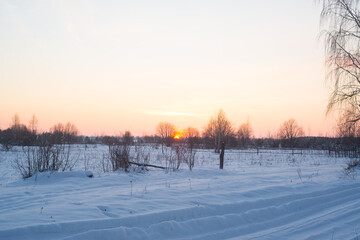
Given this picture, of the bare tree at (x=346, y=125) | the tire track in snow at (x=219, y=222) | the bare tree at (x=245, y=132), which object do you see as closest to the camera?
the tire track in snow at (x=219, y=222)

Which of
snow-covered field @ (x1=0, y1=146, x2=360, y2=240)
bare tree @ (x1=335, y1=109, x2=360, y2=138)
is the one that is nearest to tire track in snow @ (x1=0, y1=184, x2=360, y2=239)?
snow-covered field @ (x1=0, y1=146, x2=360, y2=240)

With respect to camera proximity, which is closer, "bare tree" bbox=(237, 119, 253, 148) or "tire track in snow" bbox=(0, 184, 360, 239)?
"tire track in snow" bbox=(0, 184, 360, 239)

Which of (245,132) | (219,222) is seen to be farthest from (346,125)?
(245,132)

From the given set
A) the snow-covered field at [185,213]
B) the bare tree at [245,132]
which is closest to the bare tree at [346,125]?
the snow-covered field at [185,213]

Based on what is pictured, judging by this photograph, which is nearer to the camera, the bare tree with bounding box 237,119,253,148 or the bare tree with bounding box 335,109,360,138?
the bare tree with bounding box 335,109,360,138

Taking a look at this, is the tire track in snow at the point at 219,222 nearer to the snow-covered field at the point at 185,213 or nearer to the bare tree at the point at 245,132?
the snow-covered field at the point at 185,213

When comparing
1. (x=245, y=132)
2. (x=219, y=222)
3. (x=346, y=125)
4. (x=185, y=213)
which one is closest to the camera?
(x=219, y=222)

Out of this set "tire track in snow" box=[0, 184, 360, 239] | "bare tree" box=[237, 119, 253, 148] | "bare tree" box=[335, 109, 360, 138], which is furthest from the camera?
"bare tree" box=[237, 119, 253, 148]

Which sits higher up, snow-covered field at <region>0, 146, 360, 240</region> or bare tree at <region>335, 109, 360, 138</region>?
bare tree at <region>335, 109, 360, 138</region>

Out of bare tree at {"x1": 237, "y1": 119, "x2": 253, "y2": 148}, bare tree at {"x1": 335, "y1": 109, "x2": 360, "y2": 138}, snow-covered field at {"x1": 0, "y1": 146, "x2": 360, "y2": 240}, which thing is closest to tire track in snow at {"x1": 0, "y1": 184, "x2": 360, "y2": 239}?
snow-covered field at {"x1": 0, "y1": 146, "x2": 360, "y2": 240}

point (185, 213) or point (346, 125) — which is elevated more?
point (346, 125)

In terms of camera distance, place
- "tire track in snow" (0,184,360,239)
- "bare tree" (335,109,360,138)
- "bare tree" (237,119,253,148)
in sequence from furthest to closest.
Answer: "bare tree" (237,119,253,148) < "bare tree" (335,109,360,138) < "tire track in snow" (0,184,360,239)

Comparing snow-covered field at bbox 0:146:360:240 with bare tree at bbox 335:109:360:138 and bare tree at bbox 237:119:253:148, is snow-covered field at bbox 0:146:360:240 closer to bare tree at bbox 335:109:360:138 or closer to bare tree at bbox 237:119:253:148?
bare tree at bbox 335:109:360:138

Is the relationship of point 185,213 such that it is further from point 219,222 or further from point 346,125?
point 346,125
